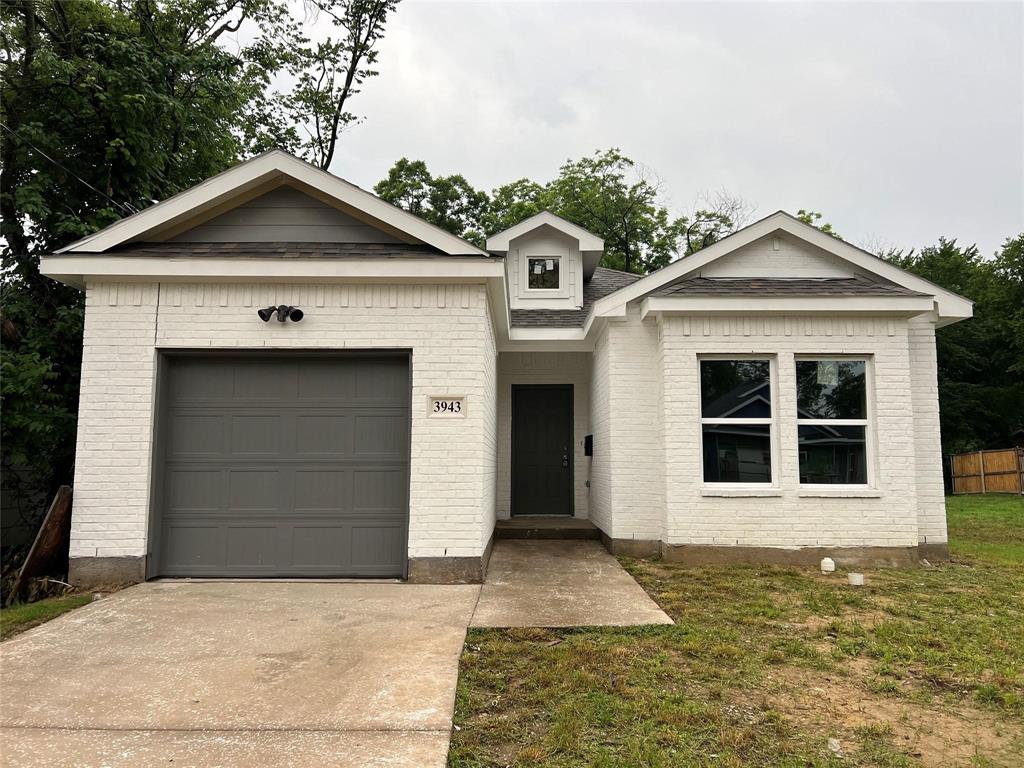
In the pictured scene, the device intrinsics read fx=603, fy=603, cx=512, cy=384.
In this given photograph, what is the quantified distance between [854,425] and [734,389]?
59.6 inches

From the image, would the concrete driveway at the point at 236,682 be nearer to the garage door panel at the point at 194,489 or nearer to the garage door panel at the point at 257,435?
the garage door panel at the point at 194,489

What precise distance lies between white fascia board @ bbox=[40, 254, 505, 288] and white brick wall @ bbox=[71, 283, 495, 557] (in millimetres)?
179

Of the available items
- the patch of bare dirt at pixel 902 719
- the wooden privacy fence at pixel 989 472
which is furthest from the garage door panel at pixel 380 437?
the wooden privacy fence at pixel 989 472

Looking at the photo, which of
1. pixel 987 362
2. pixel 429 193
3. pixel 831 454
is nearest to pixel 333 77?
pixel 429 193

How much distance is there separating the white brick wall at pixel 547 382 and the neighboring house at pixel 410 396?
87.8 inches

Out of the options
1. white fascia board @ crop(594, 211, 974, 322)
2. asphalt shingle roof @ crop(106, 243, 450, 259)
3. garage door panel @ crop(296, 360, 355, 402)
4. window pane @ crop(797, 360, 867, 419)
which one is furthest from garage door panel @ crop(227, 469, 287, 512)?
window pane @ crop(797, 360, 867, 419)

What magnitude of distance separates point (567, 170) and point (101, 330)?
24127mm

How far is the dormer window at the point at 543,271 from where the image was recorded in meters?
11.2

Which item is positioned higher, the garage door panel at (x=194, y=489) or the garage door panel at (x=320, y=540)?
the garage door panel at (x=194, y=489)

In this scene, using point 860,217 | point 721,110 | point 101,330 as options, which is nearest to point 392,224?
point 101,330

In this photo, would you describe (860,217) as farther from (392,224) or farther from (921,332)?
(392,224)

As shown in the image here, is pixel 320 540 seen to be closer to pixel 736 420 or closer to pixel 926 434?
pixel 736 420

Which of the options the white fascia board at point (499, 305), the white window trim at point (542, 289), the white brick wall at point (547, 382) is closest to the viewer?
the white fascia board at point (499, 305)

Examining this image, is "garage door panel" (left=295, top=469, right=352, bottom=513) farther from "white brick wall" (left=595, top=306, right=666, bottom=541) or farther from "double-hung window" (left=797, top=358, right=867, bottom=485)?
"double-hung window" (left=797, top=358, right=867, bottom=485)
